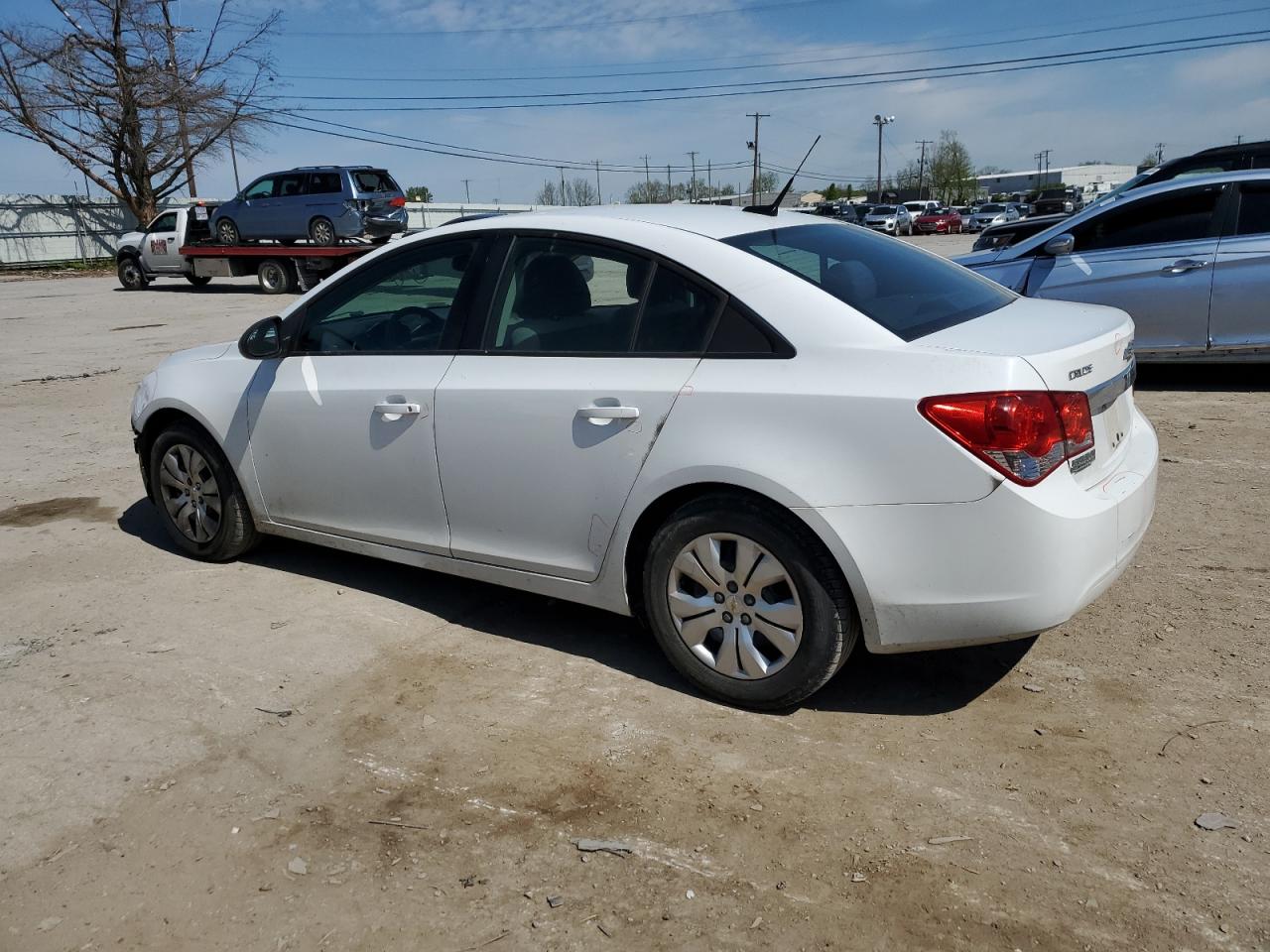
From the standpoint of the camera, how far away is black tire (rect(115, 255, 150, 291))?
89.1ft

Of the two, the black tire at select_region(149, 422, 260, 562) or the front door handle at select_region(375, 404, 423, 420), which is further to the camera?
the black tire at select_region(149, 422, 260, 562)

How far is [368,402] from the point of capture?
4.26 m

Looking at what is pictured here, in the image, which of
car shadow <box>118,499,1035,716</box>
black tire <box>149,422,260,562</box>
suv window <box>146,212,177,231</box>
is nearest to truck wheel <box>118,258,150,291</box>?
suv window <box>146,212,177,231</box>

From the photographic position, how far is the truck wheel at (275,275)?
23494 millimetres

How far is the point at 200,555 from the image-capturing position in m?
5.21

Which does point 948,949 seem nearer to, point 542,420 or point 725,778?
point 725,778

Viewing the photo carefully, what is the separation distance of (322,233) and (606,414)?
2067cm

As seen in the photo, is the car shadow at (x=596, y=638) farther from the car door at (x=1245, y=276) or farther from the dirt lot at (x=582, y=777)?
the car door at (x=1245, y=276)

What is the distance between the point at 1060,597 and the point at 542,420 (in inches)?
70.8

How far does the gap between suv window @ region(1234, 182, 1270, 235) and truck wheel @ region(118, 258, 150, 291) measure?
2607cm

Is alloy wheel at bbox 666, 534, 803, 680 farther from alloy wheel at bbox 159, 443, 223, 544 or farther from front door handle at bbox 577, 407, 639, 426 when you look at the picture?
alloy wheel at bbox 159, 443, 223, 544

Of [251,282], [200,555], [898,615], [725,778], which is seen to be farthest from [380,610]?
[251,282]

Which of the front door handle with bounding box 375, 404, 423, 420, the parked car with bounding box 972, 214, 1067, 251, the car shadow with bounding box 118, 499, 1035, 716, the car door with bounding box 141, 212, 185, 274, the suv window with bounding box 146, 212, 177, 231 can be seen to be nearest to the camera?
the car shadow with bounding box 118, 499, 1035, 716

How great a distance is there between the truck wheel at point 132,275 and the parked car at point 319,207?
4755 millimetres
